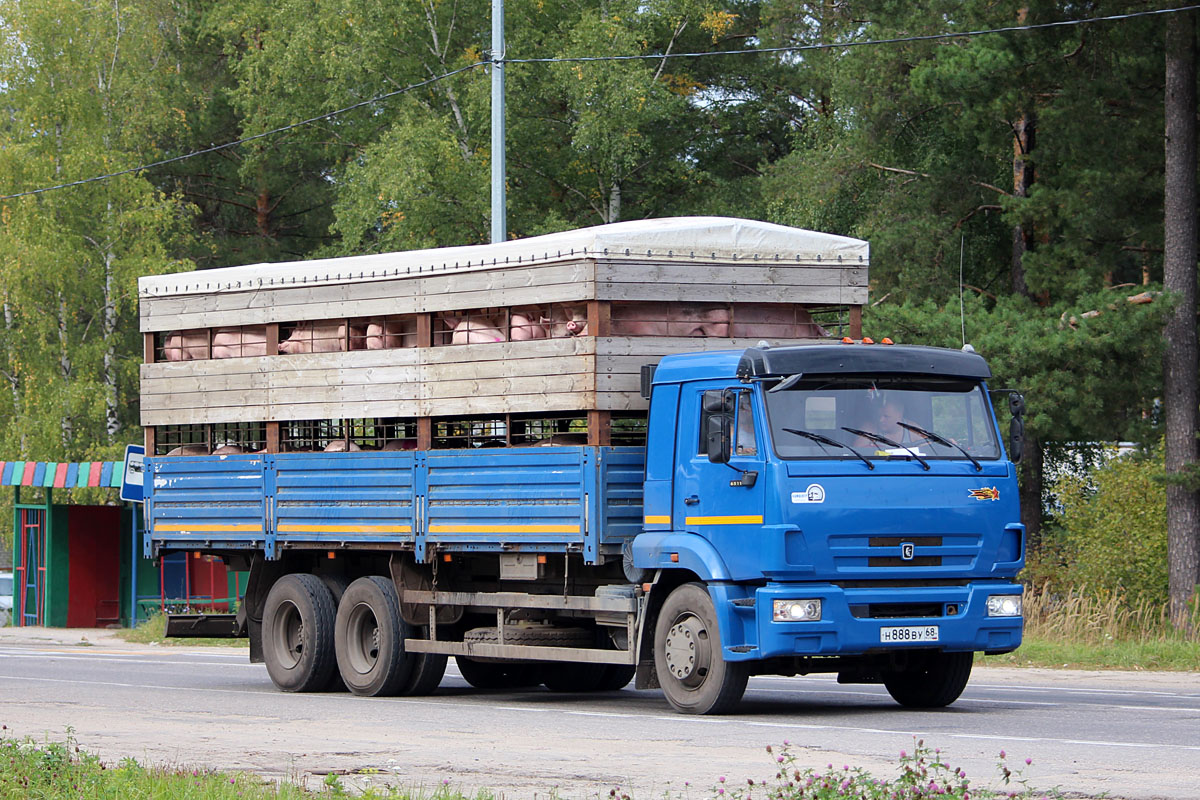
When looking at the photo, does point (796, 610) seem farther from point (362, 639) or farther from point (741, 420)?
point (362, 639)

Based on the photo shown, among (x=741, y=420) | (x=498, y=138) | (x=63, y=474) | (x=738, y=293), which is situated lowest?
(x=63, y=474)

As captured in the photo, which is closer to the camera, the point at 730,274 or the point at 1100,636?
the point at 730,274

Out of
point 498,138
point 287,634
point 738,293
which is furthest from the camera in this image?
point 498,138

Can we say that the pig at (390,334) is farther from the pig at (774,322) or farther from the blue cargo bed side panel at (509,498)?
the pig at (774,322)

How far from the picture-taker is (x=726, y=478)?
44.2ft

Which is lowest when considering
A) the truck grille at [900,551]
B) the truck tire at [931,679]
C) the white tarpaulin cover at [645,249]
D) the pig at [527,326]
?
the truck tire at [931,679]

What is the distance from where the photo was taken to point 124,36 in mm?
46562

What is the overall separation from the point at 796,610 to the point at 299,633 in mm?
6433

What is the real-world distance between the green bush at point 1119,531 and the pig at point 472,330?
13102mm

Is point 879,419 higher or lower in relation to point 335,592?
higher

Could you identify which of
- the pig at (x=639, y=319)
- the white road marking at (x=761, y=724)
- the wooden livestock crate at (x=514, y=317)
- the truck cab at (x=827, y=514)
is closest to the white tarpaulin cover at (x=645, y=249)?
the wooden livestock crate at (x=514, y=317)

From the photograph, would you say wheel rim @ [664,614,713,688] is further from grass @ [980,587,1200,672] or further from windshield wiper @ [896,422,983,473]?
grass @ [980,587,1200,672]

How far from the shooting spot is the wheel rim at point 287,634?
17.7 m

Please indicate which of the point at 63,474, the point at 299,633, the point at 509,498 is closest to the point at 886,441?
the point at 509,498
